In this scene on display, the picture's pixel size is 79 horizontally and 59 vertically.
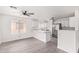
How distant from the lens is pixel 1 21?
5.36 ft

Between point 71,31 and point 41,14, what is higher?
point 41,14

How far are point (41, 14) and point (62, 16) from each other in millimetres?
524

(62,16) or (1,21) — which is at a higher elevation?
(62,16)

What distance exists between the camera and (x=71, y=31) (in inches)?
90.4

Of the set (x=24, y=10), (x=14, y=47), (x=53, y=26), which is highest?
(x=24, y=10)
